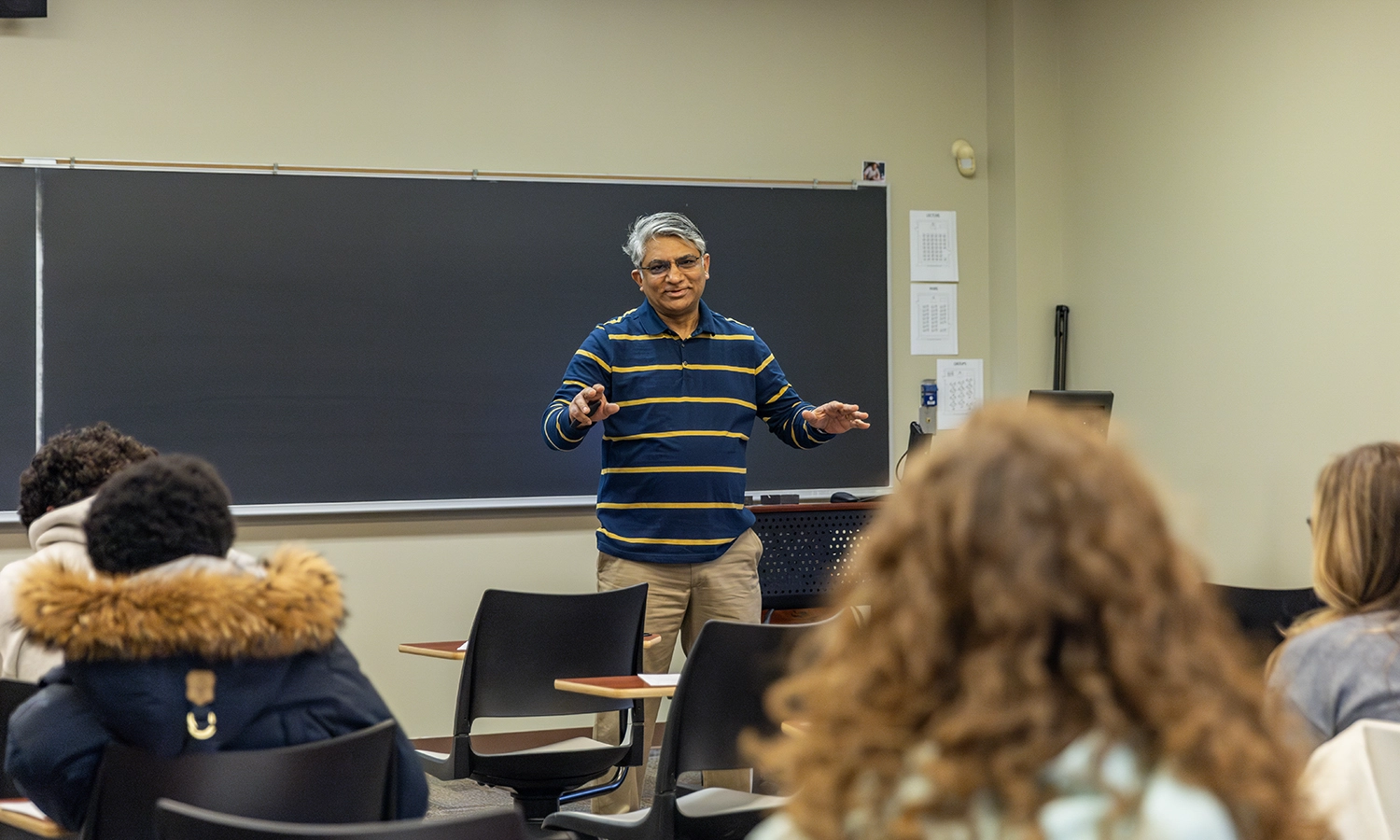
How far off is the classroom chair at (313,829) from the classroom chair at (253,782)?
261 millimetres

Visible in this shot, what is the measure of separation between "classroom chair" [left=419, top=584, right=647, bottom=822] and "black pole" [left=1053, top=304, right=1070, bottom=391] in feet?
9.35

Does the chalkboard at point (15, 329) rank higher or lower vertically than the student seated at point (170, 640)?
higher

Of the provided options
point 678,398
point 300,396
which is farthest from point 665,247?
point 300,396

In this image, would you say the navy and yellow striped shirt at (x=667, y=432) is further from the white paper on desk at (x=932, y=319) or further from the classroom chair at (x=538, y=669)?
the white paper on desk at (x=932, y=319)

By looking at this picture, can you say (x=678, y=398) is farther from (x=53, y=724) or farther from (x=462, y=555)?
(x=53, y=724)

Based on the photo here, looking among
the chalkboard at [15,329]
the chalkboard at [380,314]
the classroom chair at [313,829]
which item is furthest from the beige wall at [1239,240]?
the chalkboard at [15,329]

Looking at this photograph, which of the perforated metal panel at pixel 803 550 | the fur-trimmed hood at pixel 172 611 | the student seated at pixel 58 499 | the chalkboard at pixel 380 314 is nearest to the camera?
the fur-trimmed hood at pixel 172 611

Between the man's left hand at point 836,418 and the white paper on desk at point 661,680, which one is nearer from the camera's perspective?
the white paper on desk at point 661,680

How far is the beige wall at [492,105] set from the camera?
4844 millimetres

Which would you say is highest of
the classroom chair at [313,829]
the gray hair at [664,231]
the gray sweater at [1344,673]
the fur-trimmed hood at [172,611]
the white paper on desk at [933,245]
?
the white paper on desk at [933,245]

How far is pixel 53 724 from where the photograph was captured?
5.96ft

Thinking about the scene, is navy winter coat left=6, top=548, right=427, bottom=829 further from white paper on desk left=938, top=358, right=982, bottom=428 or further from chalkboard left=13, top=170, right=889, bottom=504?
white paper on desk left=938, top=358, right=982, bottom=428

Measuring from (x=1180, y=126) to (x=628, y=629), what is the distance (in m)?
3.07

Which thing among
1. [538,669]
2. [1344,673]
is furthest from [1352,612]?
[538,669]
